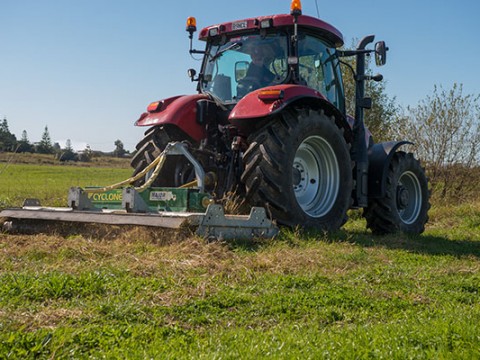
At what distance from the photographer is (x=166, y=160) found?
23.5 ft

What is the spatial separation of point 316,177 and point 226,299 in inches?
152

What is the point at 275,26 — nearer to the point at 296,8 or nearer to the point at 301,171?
the point at 296,8

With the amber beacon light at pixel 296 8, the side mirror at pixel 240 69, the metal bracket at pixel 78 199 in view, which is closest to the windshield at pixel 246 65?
the side mirror at pixel 240 69

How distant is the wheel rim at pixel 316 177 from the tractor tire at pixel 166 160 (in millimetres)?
1378

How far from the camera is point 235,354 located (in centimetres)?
270

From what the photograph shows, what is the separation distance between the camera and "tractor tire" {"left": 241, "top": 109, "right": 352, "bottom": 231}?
622 centimetres

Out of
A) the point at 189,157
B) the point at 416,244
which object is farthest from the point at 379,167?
the point at 189,157

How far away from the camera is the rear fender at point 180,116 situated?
7.09m

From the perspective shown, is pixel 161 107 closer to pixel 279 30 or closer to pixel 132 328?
pixel 279 30

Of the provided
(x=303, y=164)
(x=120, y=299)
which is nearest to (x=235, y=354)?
(x=120, y=299)

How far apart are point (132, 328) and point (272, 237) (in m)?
3.04

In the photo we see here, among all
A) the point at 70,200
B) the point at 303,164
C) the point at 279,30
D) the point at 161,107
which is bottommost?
the point at 70,200

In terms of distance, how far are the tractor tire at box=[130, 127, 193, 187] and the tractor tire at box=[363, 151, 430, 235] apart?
2.89 metres

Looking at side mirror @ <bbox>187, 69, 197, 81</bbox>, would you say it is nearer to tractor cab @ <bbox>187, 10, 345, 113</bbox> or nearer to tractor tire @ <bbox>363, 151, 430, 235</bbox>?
tractor cab @ <bbox>187, 10, 345, 113</bbox>
